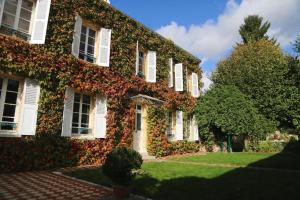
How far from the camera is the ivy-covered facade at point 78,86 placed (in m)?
8.48

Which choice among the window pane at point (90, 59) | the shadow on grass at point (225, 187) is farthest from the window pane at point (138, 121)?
the shadow on grass at point (225, 187)

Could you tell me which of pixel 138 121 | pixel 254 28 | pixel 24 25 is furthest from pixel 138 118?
pixel 254 28

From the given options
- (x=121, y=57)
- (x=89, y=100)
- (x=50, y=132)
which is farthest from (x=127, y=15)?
(x=50, y=132)

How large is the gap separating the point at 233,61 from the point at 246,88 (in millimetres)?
3027

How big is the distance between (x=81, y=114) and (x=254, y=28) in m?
30.9

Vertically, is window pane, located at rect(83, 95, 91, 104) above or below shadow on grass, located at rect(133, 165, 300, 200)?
above

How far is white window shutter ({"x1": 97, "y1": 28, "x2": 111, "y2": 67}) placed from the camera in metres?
11.4

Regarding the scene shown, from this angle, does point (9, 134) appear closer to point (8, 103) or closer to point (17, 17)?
point (8, 103)

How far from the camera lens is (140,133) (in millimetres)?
13164

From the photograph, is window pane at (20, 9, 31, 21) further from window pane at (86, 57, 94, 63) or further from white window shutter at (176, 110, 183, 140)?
white window shutter at (176, 110, 183, 140)

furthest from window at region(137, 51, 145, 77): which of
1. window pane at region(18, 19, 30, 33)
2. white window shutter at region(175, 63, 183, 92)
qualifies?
window pane at region(18, 19, 30, 33)

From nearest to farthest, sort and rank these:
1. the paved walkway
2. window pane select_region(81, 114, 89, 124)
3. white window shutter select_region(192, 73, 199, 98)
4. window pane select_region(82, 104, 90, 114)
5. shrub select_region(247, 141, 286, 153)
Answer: the paved walkway
window pane select_region(81, 114, 89, 124)
window pane select_region(82, 104, 90, 114)
shrub select_region(247, 141, 286, 153)
white window shutter select_region(192, 73, 199, 98)

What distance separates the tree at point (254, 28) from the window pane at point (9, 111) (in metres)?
31.7

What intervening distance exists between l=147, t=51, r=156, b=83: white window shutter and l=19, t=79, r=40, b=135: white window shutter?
6375 mm
